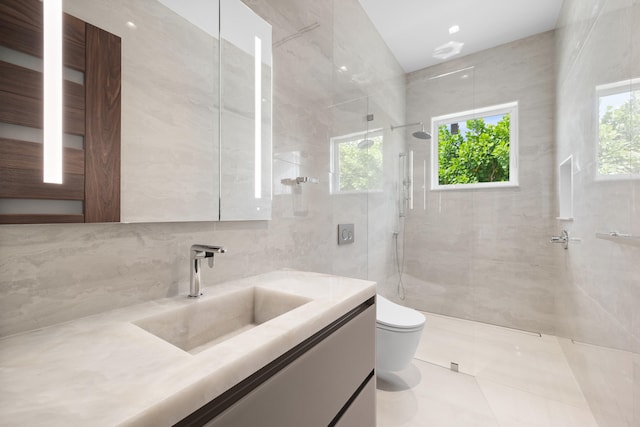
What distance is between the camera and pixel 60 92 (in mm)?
691

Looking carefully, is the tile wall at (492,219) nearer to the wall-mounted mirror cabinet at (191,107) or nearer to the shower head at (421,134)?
the shower head at (421,134)

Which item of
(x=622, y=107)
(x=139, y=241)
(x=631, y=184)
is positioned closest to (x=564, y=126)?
(x=622, y=107)

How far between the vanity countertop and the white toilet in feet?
3.02

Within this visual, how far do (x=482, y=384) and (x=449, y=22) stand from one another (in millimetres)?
2665

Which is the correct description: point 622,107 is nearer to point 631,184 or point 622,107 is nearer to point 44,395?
point 631,184

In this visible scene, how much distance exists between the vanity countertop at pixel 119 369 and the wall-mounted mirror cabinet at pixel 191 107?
0.33 meters

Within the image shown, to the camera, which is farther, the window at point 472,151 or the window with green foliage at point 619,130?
the window at point 472,151

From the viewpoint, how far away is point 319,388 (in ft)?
2.50

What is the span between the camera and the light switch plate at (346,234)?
76.1 inches

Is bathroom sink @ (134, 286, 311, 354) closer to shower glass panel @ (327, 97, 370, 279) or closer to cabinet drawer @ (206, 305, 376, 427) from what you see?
cabinet drawer @ (206, 305, 376, 427)

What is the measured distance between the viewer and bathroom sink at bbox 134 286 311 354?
2.68ft

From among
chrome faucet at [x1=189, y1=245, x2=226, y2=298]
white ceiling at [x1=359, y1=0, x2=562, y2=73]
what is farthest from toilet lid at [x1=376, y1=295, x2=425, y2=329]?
white ceiling at [x1=359, y1=0, x2=562, y2=73]

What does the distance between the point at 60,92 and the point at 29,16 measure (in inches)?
6.7

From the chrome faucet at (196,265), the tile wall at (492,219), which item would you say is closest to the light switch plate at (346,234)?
the tile wall at (492,219)
